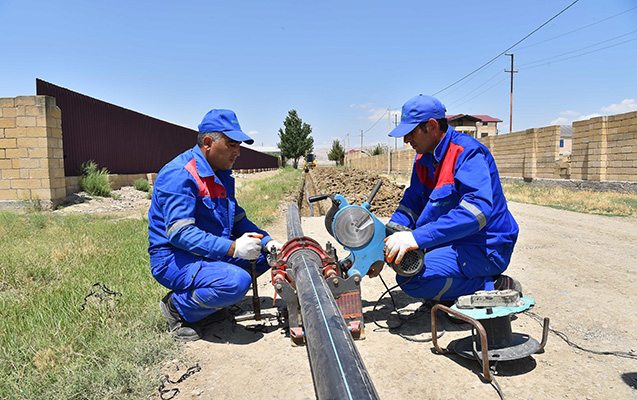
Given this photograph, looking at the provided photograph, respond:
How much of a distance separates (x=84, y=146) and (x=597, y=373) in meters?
12.8

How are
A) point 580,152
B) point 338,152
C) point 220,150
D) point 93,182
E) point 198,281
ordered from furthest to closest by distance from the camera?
1. point 338,152
2. point 580,152
3. point 93,182
4. point 220,150
5. point 198,281

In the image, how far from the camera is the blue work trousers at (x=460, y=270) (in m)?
2.80

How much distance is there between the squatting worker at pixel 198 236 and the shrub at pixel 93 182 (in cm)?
949

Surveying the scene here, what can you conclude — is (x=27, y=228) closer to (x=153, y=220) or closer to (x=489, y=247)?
(x=153, y=220)

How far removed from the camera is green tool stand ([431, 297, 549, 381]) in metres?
2.15

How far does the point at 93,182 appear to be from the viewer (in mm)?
11039

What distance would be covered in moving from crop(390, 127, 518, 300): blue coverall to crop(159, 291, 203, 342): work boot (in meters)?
1.53

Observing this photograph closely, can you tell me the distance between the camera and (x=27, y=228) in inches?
249

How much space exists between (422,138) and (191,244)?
1772mm

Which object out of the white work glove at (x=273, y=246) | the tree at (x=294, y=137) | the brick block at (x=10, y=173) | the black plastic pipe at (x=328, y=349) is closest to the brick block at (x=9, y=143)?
the brick block at (x=10, y=173)

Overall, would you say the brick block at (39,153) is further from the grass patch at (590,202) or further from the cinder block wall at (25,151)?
the grass patch at (590,202)

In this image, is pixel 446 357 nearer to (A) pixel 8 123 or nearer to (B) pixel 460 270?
Result: (B) pixel 460 270

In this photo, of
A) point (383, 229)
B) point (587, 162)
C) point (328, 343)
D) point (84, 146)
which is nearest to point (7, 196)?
point (84, 146)

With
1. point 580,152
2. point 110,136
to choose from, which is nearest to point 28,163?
Answer: point 110,136
